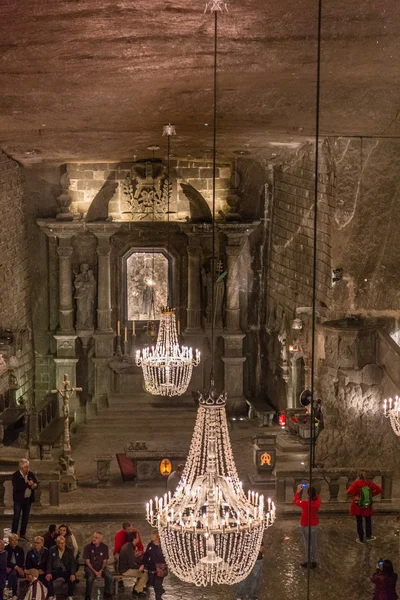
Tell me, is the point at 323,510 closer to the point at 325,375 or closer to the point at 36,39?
the point at 325,375

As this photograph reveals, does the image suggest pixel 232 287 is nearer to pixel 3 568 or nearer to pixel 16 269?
pixel 16 269

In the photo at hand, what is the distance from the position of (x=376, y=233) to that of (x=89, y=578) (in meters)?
6.99

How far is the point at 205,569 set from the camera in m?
10.9

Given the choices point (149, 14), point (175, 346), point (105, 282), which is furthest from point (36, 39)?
point (105, 282)

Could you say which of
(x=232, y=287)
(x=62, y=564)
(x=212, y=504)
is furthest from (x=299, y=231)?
(x=212, y=504)

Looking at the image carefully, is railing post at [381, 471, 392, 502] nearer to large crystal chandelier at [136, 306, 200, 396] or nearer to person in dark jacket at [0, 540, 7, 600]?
large crystal chandelier at [136, 306, 200, 396]

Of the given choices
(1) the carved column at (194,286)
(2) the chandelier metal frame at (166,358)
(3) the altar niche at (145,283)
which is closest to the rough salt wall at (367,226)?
(2) the chandelier metal frame at (166,358)

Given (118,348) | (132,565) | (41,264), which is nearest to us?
(132,565)

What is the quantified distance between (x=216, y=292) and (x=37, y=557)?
1018cm

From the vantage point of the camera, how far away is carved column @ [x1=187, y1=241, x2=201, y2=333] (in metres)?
24.1

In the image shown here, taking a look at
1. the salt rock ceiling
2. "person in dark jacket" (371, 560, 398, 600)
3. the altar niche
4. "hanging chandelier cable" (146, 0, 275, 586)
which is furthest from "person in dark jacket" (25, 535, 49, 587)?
the altar niche

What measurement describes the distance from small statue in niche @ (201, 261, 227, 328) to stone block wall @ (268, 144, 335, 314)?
0.89 m

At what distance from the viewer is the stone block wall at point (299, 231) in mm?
19453

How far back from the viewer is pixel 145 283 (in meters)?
24.5
